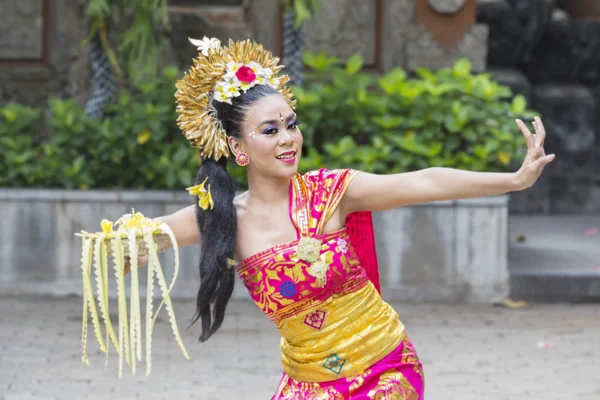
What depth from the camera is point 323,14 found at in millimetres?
10562

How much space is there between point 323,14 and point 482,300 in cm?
347

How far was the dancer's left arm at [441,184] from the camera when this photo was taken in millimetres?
3416

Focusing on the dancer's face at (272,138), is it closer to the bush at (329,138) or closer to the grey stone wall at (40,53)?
the bush at (329,138)

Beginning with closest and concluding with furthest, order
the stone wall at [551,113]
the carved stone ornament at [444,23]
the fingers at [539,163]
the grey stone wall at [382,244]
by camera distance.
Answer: the fingers at [539,163], the grey stone wall at [382,244], the carved stone ornament at [444,23], the stone wall at [551,113]

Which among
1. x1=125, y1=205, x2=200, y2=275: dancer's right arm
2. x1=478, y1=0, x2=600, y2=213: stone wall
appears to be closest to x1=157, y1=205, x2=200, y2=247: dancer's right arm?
x1=125, y1=205, x2=200, y2=275: dancer's right arm

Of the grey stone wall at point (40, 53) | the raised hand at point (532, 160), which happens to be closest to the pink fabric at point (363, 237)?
the raised hand at point (532, 160)

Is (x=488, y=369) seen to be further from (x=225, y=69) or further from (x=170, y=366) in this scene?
(x=225, y=69)

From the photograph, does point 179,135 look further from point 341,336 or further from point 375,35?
point 341,336

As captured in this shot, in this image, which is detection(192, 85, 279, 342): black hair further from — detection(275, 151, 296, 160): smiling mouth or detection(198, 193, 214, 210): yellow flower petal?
detection(275, 151, 296, 160): smiling mouth

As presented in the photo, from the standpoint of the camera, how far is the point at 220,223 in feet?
12.3

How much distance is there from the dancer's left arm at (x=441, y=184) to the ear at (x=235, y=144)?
38 cm

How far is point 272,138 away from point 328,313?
1.95 ft

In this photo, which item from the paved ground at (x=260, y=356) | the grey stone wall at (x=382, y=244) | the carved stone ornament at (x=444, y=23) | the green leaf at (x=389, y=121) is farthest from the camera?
the carved stone ornament at (x=444, y=23)

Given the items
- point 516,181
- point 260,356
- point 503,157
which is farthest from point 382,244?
point 516,181
